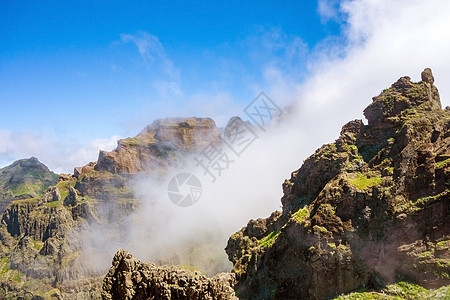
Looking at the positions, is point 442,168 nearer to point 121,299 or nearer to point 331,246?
point 331,246

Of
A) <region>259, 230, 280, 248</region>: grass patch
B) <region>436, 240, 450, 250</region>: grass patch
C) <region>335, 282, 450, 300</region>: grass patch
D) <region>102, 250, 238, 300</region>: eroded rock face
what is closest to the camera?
<region>102, 250, 238, 300</region>: eroded rock face

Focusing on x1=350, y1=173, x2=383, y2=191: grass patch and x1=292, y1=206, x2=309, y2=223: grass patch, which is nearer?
x1=350, y1=173, x2=383, y2=191: grass patch

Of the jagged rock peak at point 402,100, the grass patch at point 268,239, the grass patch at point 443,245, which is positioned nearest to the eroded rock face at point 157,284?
the grass patch at point 443,245

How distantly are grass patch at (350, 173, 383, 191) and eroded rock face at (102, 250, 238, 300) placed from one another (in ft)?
168

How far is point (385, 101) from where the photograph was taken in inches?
3113

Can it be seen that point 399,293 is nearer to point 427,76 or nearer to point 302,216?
point 302,216

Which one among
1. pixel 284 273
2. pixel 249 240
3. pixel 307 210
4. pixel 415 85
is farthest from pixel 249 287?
pixel 415 85

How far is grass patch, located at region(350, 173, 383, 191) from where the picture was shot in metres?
67.2

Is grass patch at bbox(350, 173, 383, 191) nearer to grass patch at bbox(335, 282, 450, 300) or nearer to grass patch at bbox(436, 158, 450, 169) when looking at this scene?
grass patch at bbox(436, 158, 450, 169)

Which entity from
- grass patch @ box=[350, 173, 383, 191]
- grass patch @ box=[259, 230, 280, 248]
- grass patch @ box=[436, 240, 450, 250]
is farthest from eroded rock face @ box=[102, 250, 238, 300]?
grass patch @ box=[259, 230, 280, 248]

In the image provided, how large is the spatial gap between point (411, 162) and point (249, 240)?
176 ft

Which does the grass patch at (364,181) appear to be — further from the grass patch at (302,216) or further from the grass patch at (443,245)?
the grass patch at (443,245)

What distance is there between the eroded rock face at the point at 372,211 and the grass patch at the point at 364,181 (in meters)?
0.21

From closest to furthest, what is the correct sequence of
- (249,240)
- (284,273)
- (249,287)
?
(284,273) < (249,287) < (249,240)
